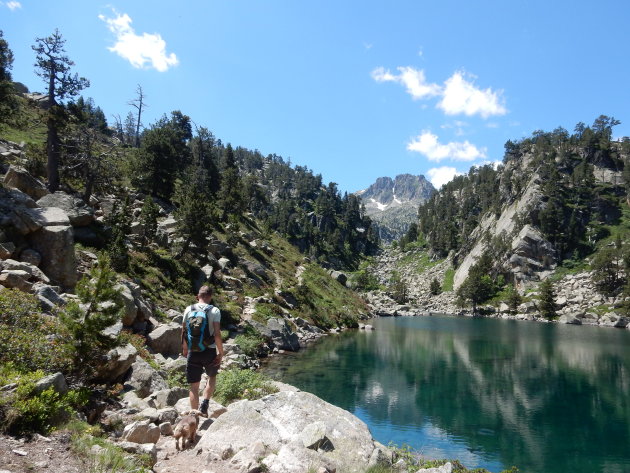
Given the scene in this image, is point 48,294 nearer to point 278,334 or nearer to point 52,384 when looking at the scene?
point 52,384

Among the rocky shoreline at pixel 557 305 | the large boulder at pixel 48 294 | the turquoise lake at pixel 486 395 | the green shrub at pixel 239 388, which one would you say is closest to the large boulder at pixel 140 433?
the green shrub at pixel 239 388

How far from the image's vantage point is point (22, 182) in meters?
27.6

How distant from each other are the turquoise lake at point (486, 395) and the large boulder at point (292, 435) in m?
10.3

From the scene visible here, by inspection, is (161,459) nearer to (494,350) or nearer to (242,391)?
(242,391)

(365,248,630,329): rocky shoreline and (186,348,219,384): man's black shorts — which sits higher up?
(186,348,219,384): man's black shorts

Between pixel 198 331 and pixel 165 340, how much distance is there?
46.7 feet

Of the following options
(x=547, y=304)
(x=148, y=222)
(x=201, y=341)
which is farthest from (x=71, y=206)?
(x=547, y=304)

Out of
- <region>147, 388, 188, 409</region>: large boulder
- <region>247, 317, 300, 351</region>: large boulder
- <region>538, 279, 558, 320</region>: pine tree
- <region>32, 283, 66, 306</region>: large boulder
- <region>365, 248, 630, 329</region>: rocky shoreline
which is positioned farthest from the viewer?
<region>538, 279, 558, 320</region>: pine tree

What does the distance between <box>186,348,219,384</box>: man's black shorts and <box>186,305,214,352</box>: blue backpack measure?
188 millimetres

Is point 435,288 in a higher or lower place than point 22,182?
lower

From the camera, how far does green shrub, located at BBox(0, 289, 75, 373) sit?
32.6ft

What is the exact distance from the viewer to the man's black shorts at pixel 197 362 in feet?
36.4

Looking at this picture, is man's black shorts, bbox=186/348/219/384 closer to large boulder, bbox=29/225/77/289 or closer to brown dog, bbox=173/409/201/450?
brown dog, bbox=173/409/201/450

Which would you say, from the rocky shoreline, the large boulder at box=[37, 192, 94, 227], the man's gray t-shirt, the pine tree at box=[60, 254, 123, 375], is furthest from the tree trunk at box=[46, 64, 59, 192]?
the rocky shoreline
